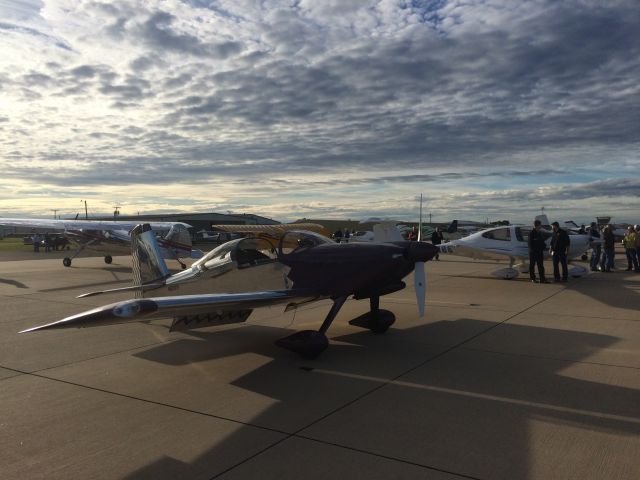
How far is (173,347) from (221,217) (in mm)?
82920

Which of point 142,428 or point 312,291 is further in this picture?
point 312,291

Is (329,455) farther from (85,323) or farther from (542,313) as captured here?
(542,313)

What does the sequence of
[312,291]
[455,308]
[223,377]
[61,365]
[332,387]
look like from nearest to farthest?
[332,387] → [223,377] → [61,365] → [312,291] → [455,308]

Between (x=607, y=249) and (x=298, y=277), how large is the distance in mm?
15623

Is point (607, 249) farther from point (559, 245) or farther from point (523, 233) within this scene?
point (559, 245)

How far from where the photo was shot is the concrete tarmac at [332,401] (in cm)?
367

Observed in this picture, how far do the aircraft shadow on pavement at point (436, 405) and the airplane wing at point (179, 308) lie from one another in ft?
2.54

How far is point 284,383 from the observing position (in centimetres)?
561

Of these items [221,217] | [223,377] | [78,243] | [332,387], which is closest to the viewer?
[332,387]

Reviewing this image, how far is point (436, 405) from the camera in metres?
4.81

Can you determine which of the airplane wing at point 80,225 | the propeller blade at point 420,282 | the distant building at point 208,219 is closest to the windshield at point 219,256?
the propeller blade at point 420,282

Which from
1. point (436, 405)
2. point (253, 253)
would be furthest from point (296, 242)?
point (436, 405)

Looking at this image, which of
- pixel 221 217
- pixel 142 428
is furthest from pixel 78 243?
pixel 221 217

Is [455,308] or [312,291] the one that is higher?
[312,291]
